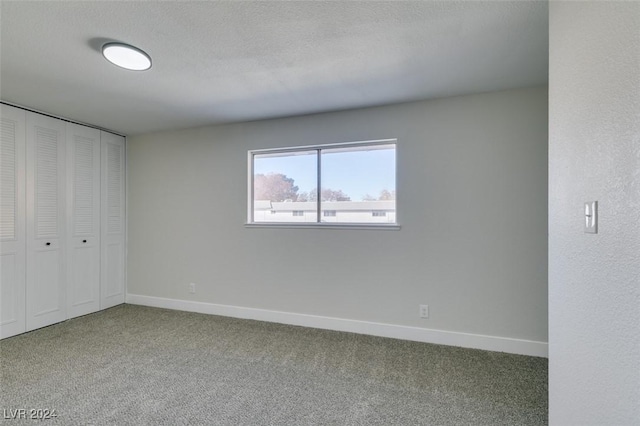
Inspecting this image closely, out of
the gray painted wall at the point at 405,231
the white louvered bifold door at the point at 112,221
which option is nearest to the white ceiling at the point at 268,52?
the gray painted wall at the point at 405,231

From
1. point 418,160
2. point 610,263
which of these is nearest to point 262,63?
point 418,160

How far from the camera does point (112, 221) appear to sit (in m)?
4.05

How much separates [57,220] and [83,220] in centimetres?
29

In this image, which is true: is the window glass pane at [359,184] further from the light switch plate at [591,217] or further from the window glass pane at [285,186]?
the light switch plate at [591,217]

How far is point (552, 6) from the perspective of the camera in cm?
143

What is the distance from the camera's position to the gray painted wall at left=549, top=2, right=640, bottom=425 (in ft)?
2.51

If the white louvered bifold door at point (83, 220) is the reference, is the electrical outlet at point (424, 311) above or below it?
below

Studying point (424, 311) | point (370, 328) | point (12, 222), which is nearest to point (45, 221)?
point (12, 222)

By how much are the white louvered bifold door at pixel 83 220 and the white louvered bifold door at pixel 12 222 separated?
451 millimetres

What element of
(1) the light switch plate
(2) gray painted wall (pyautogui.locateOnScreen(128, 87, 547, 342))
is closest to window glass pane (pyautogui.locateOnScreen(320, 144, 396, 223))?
(2) gray painted wall (pyautogui.locateOnScreen(128, 87, 547, 342))

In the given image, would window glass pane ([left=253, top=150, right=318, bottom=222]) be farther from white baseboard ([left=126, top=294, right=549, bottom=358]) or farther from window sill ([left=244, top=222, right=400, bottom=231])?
white baseboard ([left=126, top=294, right=549, bottom=358])

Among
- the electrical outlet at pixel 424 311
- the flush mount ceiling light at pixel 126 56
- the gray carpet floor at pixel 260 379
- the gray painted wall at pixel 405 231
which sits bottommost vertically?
the gray carpet floor at pixel 260 379

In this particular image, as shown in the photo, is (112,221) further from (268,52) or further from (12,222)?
(268,52)

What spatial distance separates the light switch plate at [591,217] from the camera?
979 millimetres
